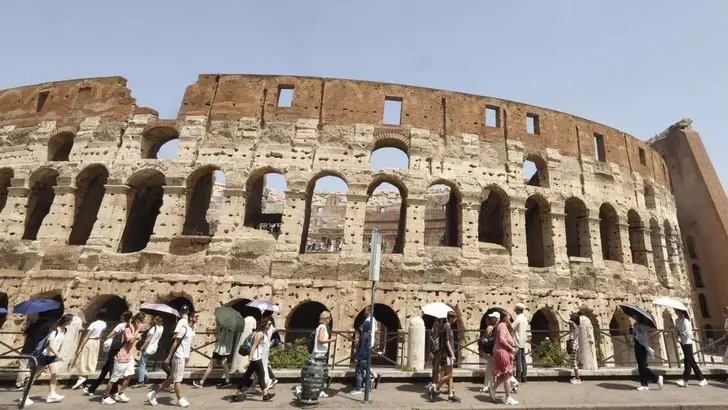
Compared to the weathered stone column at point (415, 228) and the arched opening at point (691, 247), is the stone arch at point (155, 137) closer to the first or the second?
the weathered stone column at point (415, 228)

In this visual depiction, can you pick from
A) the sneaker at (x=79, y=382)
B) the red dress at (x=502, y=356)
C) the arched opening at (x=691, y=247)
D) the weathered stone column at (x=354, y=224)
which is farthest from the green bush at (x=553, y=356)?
the arched opening at (x=691, y=247)

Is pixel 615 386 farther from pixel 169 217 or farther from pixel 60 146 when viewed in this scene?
pixel 60 146

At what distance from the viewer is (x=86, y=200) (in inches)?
566

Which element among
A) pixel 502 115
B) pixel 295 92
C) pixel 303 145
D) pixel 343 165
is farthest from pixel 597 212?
pixel 295 92

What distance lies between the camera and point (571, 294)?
43.5 feet

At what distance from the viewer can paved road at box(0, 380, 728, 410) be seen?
19.4ft

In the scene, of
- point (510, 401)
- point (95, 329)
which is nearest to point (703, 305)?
point (510, 401)

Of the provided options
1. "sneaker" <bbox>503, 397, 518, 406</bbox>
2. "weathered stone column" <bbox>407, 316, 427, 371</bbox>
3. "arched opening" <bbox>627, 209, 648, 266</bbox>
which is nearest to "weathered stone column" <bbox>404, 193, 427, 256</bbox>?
"weathered stone column" <bbox>407, 316, 427, 371</bbox>

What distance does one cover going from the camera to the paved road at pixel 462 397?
19.4 ft

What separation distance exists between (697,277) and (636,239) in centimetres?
927

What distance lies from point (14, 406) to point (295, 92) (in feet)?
38.8

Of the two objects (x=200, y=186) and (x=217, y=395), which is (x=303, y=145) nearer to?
(x=200, y=186)

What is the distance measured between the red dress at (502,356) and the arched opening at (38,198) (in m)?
15.7

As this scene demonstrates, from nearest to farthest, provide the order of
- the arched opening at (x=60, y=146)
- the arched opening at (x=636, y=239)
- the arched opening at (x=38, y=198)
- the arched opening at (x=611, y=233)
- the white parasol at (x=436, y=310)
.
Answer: the white parasol at (x=436, y=310)
the arched opening at (x=38, y=198)
the arched opening at (x=60, y=146)
the arched opening at (x=611, y=233)
the arched opening at (x=636, y=239)
